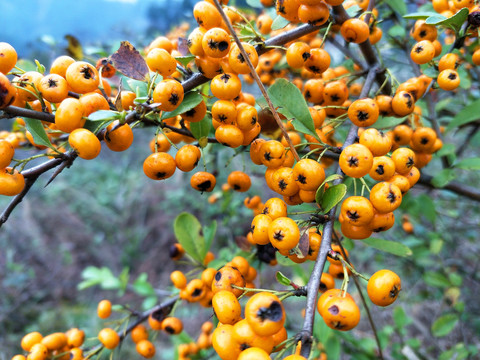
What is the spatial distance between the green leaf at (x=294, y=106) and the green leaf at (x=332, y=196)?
28 cm

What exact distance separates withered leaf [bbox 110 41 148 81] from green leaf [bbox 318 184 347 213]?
32.5 inches

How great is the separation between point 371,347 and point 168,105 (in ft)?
8.82

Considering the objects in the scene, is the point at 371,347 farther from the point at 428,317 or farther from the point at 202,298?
the point at 428,317

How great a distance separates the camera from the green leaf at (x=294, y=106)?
4.10ft

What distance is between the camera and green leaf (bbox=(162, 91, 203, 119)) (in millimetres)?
1155

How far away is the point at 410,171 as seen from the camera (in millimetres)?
1251

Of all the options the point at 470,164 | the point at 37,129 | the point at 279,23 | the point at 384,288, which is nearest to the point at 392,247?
the point at 384,288

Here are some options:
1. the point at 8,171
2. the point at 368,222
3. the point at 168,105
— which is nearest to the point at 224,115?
the point at 168,105

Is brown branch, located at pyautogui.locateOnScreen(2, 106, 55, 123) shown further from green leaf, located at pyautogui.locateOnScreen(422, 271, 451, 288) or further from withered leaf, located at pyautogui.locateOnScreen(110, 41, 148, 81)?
green leaf, located at pyautogui.locateOnScreen(422, 271, 451, 288)

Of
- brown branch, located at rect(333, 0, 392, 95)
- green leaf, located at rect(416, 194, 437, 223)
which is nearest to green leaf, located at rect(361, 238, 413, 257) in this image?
brown branch, located at rect(333, 0, 392, 95)

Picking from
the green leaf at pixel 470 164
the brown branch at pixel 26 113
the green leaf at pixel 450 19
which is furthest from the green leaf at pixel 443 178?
the brown branch at pixel 26 113

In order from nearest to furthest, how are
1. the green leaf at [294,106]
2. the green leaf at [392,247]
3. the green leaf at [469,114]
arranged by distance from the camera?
the green leaf at [294,106], the green leaf at [392,247], the green leaf at [469,114]

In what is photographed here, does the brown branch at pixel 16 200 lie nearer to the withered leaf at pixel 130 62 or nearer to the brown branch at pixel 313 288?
the withered leaf at pixel 130 62

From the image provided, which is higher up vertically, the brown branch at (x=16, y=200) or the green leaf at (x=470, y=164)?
the brown branch at (x=16, y=200)
